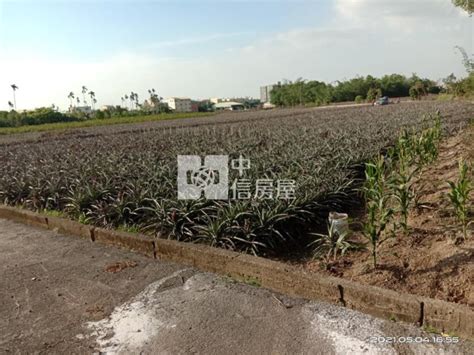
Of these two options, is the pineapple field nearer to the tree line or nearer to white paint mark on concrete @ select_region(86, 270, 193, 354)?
white paint mark on concrete @ select_region(86, 270, 193, 354)

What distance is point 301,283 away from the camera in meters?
3.21

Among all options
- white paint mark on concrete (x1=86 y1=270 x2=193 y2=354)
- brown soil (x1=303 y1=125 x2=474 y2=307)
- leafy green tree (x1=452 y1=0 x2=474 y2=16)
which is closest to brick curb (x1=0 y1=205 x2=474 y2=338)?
brown soil (x1=303 y1=125 x2=474 y2=307)

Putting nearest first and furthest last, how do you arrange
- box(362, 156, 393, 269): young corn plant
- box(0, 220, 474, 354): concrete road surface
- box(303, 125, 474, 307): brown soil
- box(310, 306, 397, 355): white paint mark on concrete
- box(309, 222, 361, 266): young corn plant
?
box(310, 306, 397, 355): white paint mark on concrete, box(0, 220, 474, 354): concrete road surface, box(303, 125, 474, 307): brown soil, box(362, 156, 393, 269): young corn plant, box(309, 222, 361, 266): young corn plant

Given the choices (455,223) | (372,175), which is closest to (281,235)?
(372,175)

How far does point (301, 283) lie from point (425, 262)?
1023 millimetres

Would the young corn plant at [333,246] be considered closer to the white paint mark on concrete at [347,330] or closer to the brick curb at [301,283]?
the brick curb at [301,283]

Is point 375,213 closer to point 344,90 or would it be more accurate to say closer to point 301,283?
point 301,283

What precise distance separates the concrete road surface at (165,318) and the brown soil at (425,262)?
39 cm

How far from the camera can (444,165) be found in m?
6.35

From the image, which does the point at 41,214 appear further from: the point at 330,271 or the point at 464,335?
the point at 464,335

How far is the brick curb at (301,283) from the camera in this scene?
2.61 metres

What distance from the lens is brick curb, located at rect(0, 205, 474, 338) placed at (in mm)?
2611

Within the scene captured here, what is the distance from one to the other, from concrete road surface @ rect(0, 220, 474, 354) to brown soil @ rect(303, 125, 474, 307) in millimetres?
392

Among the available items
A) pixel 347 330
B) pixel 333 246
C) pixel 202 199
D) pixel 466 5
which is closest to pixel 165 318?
pixel 347 330
